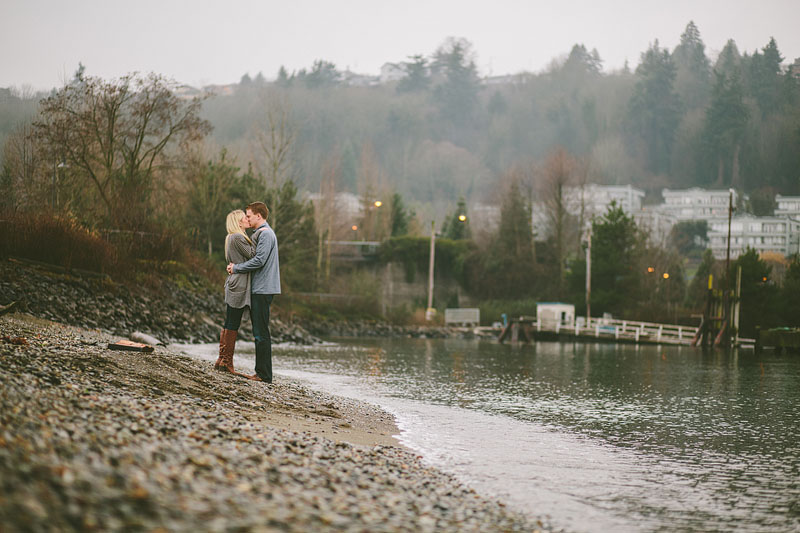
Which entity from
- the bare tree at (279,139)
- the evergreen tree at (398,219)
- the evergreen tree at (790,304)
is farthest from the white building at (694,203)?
the bare tree at (279,139)

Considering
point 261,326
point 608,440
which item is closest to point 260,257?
point 261,326

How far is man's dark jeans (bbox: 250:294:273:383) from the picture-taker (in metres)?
9.65

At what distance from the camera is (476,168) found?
160 meters

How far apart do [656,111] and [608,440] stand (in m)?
159

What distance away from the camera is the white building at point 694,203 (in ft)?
388

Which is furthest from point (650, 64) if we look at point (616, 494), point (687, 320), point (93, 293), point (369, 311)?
point (616, 494)

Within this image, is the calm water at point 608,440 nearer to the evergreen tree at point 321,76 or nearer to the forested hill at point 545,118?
the forested hill at point 545,118

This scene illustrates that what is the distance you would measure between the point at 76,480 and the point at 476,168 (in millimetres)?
159196

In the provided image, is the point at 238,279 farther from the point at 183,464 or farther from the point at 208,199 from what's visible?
the point at 208,199

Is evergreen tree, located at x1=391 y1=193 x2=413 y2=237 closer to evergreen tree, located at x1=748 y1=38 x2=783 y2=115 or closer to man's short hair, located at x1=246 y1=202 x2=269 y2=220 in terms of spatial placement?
evergreen tree, located at x1=748 y1=38 x2=783 y2=115

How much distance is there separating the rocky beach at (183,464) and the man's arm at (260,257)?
170cm

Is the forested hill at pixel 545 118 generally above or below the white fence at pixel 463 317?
above

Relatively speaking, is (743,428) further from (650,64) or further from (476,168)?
(650,64)

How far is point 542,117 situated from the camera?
583ft
